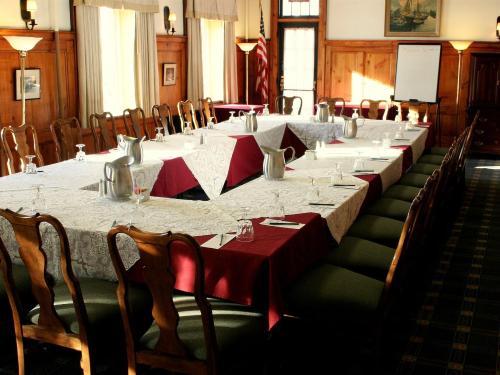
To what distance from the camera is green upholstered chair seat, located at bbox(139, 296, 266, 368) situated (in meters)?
2.84

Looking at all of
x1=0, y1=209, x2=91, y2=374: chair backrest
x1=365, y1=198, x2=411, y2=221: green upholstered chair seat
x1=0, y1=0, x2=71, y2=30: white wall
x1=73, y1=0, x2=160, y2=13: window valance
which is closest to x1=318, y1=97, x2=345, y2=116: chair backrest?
x1=73, y1=0, x2=160, y2=13: window valance

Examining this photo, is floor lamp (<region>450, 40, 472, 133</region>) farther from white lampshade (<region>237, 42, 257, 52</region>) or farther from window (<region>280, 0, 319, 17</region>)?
white lampshade (<region>237, 42, 257, 52</region>)

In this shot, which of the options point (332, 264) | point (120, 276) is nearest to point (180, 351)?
point (120, 276)

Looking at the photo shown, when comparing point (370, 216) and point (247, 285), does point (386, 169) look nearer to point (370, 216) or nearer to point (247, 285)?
point (370, 216)

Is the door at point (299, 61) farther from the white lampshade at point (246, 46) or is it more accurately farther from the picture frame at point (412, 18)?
the picture frame at point (412, 18)

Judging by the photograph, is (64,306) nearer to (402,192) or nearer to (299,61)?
(402,192)

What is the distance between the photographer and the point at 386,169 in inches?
224

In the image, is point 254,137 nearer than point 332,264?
No

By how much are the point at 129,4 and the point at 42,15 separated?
1601 mm

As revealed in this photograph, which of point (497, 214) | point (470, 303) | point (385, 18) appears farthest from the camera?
point (385, 18)

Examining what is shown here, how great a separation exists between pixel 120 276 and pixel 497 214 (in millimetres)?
5455

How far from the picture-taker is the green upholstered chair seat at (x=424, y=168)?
7.14 meters

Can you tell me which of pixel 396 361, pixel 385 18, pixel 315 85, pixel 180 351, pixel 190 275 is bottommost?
pixel 396 361

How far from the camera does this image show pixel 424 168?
7.31 meters
